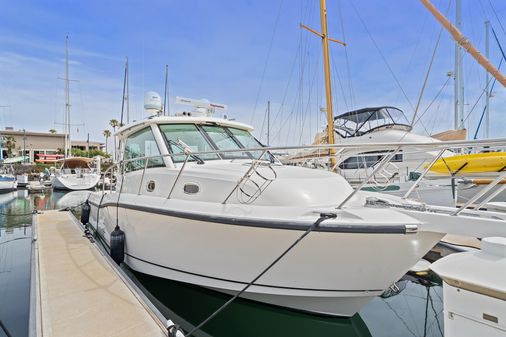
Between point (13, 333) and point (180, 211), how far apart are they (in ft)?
8.08

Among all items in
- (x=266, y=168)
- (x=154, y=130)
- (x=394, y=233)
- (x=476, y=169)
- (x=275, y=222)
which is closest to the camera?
(x=394, y=233)

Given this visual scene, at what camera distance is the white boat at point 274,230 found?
109 inches

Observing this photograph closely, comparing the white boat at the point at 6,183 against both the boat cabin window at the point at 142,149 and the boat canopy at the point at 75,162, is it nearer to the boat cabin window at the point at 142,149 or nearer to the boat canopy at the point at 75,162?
the boat canopy at the point at 75,162

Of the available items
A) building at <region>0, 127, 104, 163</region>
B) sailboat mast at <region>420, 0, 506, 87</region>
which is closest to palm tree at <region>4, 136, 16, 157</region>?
building at <region>0, 127, 104, 163</region>

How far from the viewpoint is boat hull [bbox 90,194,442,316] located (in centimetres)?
282

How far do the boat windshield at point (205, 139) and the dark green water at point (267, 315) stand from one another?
6.51ft

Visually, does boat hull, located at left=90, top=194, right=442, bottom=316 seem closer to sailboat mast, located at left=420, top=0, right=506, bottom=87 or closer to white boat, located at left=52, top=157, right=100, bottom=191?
sailboat mast, located at left=420, top=0, right=506, bottom=87

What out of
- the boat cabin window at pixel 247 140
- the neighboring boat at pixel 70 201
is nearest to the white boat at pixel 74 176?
the neighboring boat at pixel 70 201

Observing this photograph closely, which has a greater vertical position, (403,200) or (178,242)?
(403,200)

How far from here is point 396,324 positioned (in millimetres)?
3729

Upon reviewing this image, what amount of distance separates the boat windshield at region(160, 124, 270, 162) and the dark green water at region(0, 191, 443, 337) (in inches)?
78.1

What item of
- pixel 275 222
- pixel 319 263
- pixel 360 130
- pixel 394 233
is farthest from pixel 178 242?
pixel 360 130

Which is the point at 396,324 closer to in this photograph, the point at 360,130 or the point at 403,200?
the point at 403,200

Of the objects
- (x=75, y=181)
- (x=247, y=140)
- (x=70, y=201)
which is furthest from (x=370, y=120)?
(x=75, y=181)
